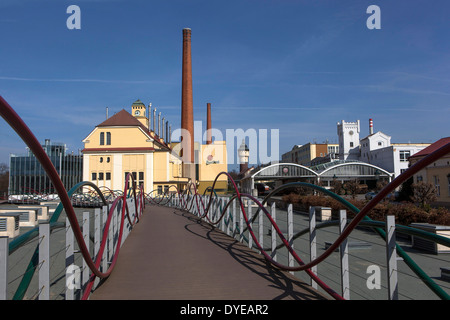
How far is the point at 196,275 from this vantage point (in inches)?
205

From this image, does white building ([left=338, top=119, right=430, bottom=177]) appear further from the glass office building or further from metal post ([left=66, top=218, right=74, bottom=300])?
the glass office building

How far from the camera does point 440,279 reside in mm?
7418

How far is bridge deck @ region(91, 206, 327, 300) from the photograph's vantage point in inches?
169

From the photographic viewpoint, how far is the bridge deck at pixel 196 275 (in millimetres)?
4301

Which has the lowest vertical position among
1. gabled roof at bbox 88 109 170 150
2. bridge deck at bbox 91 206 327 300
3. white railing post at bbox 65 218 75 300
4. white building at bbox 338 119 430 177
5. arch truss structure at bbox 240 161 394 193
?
bridge deck at bbox 91 206 327 300

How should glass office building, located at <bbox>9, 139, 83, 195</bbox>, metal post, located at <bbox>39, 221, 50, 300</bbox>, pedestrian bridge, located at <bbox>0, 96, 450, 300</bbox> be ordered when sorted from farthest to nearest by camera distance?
glass office building, located at <bbox>9, 139, 83, 195</bbox> → metal post, located at <bbox>39, 221, 50, 300</bbox> → pedestrian bridge, located at <bbox>0, 96, 450, 300</bbox>

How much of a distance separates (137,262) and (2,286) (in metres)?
4.01

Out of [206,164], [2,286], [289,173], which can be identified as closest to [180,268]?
[2,286]

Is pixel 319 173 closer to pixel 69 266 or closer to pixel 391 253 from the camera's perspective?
pixel 391 253

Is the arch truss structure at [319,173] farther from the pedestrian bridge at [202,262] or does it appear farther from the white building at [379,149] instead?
the pedestrian bridge at [202,262]

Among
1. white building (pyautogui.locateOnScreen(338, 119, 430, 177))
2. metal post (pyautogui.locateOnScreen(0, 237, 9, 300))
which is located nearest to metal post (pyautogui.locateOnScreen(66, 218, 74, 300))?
metal post (pyautogui.locateOnScreen(0, 237, 9, 300))

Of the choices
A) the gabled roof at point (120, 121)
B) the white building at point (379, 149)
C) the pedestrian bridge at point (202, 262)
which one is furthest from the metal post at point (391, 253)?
the gabled roof at point (120, 121)

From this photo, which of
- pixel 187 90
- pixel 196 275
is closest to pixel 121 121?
pixel 187 90

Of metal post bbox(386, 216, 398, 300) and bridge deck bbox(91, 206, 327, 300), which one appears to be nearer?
metal post bbox(386, 216, 398, 300)
